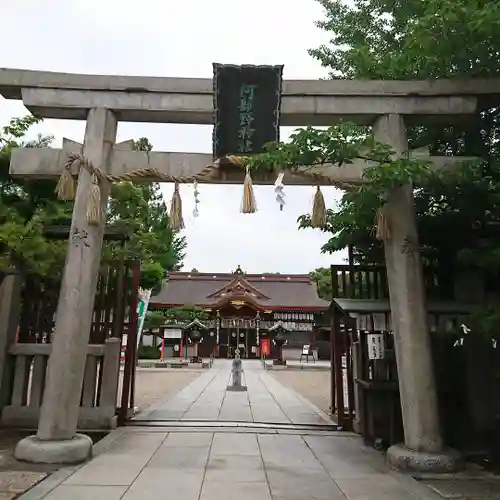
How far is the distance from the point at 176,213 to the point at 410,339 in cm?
307

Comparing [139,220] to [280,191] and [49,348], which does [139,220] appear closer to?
[49,348]

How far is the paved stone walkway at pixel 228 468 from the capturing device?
15.1 ft

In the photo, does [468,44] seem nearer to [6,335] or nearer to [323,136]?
[323,136]

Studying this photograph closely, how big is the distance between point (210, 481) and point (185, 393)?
9.40 metres

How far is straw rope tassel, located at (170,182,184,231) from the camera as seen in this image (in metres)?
6.00

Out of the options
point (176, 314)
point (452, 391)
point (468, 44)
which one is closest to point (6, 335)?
point (452, 391)

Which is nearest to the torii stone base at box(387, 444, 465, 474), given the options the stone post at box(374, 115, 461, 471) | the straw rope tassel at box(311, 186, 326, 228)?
the stone post at box(374, 115, 461, 471)

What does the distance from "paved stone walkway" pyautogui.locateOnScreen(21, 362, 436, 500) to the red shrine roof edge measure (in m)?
29.6

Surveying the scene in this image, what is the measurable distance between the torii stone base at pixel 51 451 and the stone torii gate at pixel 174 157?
4 centimetres

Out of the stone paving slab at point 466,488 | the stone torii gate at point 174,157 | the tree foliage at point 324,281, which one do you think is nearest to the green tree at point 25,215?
the stone torii gate at point 174,157

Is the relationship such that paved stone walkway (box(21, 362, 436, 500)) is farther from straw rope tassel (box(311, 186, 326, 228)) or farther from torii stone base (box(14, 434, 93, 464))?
straw rope tassel (box(311, 186, 326, 228))

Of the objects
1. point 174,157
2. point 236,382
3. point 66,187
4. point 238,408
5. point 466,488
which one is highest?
point 174,157

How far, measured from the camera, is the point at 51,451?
545 cm

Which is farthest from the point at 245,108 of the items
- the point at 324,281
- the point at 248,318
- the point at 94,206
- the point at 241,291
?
the point at 248,318
